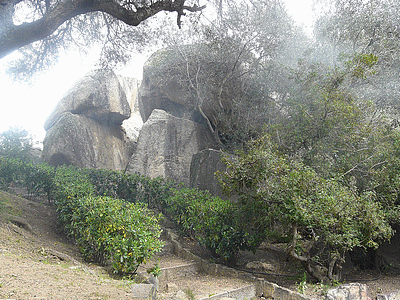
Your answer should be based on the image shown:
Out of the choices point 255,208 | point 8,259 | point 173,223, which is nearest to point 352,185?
point 255,208

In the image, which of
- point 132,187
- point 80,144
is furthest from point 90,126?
point 132,187

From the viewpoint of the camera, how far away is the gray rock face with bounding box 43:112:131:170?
13.6 metres

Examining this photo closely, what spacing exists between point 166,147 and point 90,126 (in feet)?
12.7

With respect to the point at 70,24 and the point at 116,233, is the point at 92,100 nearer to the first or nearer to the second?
the point at 70,24

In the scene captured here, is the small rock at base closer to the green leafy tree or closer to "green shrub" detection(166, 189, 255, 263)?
"green shrub" detection(166, 189, 255, 263)

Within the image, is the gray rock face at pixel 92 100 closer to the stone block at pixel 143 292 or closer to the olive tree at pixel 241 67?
the olive tree at pixel 241 67

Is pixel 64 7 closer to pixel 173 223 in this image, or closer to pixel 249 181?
pixel 249 181

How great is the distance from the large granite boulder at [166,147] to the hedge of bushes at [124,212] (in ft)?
8.77

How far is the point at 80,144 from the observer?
1393cm

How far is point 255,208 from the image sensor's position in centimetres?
662

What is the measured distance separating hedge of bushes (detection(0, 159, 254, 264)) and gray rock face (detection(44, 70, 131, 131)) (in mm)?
4574

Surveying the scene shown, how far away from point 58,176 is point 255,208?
5860 millimetres

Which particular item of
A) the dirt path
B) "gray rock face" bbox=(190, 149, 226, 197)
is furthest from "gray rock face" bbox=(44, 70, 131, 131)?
the dirt path

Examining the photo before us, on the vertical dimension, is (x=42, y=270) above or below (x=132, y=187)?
below
